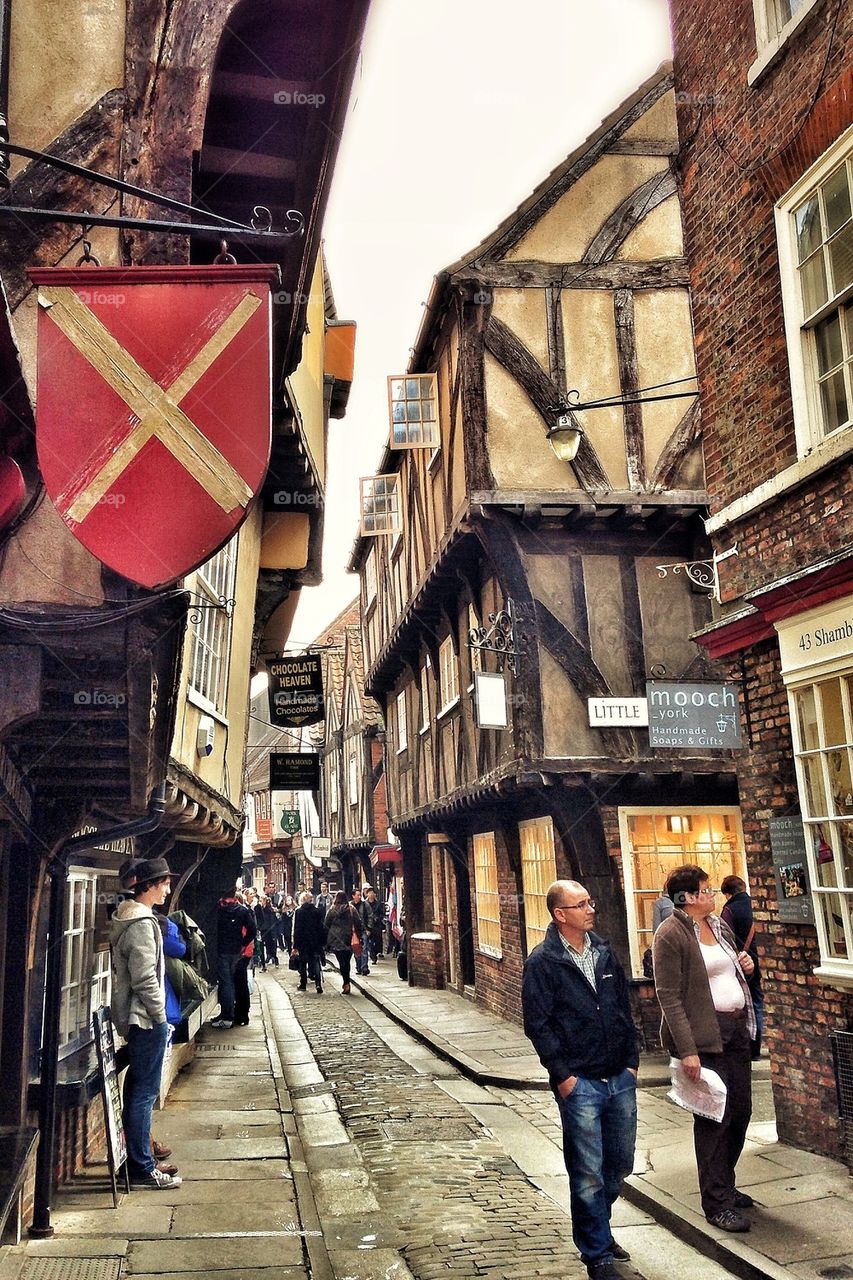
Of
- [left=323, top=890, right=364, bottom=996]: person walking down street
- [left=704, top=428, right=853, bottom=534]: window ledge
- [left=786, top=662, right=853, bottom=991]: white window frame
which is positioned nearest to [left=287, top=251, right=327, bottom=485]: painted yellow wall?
[left=704, top=428, right=853, bottom=534]: window ledge

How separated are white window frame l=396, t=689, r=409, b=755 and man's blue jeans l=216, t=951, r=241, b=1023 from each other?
6081 mm

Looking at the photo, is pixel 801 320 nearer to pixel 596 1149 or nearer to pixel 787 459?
pixel 787 459

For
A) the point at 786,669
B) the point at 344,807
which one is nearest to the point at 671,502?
the point at 786,669

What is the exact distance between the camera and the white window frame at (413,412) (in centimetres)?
1501

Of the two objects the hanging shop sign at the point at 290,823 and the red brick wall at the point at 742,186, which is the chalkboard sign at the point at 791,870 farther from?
the hanging shop sign at the point at 290,823

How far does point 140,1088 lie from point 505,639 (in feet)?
22.5

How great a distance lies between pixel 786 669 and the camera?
7.00m

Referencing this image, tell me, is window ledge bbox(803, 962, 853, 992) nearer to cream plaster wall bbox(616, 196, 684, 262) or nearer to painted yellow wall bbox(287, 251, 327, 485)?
painted yellow wall bbox(287, 251, 327, 485)

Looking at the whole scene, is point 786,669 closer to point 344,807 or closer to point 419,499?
point 419,499

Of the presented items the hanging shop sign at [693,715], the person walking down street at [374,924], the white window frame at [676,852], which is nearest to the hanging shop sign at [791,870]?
the hanging shop sign at [693,715]

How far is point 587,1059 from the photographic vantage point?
190 inches

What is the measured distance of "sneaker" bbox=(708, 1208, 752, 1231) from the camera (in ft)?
17.3

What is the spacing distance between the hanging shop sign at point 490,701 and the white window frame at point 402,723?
312 inches

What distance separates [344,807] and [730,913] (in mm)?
25189
